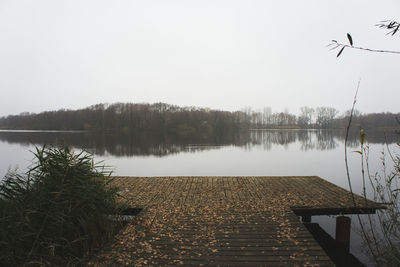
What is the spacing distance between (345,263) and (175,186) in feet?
15.0

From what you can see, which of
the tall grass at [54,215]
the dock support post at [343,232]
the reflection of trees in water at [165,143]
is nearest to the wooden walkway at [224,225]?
the dock support post at [343,232]

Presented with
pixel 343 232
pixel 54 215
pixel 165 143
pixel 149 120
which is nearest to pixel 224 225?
pixel 343 232

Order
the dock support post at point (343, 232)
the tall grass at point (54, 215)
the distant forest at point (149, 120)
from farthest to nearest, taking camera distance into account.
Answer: the distant forest at point (149, 120)
the dock support post at point (343, 232)
the tall grass at point (54, 215)

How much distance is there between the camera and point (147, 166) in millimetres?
15516

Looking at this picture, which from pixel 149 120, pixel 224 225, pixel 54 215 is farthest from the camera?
pixel 149 120

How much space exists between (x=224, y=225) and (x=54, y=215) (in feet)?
9.27

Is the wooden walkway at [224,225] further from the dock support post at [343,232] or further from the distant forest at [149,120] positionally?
the distant forest at [149,120]

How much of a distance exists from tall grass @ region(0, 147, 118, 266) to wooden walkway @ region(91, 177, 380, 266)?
0.46 m

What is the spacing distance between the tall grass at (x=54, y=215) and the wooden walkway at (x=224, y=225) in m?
0.46

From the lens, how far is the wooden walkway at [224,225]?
10.5 ft

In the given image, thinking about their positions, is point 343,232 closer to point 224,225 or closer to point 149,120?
point 224,225

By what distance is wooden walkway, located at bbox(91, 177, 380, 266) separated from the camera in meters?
3.21

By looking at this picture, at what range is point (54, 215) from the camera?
3334 millimetres

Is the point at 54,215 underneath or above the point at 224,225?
above
